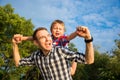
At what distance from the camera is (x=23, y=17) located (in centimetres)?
4025

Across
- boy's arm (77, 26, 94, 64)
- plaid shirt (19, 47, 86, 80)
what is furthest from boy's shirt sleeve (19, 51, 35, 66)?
boy's arm (77, 26, 94, 64)

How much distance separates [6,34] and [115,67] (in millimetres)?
15370

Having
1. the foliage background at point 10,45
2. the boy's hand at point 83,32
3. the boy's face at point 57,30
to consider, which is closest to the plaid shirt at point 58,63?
the boy's hand at point 83,32

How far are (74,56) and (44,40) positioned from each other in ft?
2.00

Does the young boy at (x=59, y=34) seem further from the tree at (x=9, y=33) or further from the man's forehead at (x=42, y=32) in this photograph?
the tree at (x=9, y=33)

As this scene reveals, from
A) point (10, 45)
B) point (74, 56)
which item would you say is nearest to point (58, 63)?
point (74, 56)

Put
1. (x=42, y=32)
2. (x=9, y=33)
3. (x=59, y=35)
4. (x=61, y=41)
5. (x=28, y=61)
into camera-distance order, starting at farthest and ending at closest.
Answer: (x=9, y=33) → (x=59, y=35) → (x=61, y=41) → (x=28, y=61) → (x=42, y=32)

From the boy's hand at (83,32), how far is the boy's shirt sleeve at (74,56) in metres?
0.51

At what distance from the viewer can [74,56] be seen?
5.32m

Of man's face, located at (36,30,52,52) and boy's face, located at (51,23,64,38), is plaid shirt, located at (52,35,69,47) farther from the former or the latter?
man's face, located at (36,30,52,52)

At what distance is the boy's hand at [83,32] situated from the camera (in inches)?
183

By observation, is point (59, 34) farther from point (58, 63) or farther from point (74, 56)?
point (74, 56)

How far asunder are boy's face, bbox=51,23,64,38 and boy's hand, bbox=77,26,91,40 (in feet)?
9.63

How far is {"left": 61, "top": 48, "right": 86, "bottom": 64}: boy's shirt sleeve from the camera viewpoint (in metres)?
5.23
